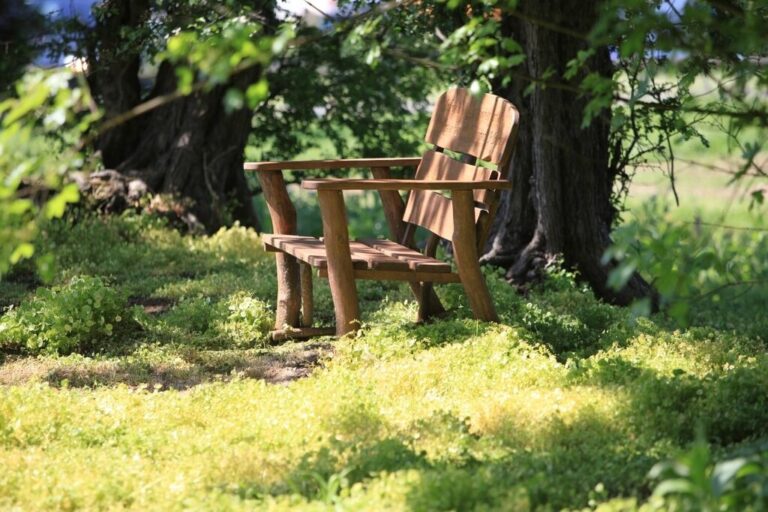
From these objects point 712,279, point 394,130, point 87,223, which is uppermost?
point 394,130

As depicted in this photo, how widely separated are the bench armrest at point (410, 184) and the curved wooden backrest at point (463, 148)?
27 centimetres

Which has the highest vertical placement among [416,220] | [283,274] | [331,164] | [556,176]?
[331,164]

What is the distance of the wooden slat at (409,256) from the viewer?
228 inches

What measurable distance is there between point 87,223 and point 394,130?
378 centimetres

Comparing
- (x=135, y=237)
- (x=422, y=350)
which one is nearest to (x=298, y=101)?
(x=135, y=237)

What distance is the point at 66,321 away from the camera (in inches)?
255

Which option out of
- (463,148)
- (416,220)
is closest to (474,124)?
(463,148)

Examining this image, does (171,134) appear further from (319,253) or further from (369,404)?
(369,404)

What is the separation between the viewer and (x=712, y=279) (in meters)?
12.2

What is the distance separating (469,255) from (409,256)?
0.38m

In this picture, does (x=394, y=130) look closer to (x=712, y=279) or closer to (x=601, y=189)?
(x=712, y=279)

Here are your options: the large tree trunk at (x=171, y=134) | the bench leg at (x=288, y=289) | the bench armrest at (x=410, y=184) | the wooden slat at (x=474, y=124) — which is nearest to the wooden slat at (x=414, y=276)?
the bench armrest at (x=410, y=184)

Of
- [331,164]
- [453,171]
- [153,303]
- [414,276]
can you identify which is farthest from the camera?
[153,303]

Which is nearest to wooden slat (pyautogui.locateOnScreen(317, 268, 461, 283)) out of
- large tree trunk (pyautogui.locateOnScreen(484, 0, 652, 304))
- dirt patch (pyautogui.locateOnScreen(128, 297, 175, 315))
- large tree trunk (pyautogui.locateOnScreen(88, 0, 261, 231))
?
large tree trunk (pyautogui.locateOnScreen(484, 0, 652, 304))
